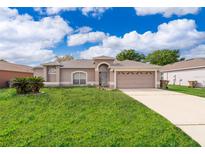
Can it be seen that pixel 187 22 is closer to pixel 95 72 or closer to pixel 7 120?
pixel 95 72

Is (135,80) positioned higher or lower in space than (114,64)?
lower

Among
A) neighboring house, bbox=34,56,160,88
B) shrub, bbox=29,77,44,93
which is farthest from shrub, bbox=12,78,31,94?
neighboring house, bbox=34,56,160,88

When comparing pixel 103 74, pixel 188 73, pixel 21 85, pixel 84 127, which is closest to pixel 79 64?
pixel 103 74

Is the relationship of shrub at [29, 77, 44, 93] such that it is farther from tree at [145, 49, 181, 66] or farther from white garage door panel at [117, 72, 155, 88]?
tree at [145, 49, 181, 66]

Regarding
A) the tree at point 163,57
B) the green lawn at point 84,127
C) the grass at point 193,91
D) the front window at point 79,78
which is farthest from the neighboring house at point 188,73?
the tree at point 163,57

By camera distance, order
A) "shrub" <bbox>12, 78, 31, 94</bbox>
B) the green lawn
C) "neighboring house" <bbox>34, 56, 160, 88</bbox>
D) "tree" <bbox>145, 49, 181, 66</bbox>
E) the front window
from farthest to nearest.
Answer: "tree" <bbox>145, 49, 181, 66</bbox> → the front window → "neighboring house" <bbox>34, 56, 160, 88</bbox> → "shrub" <bbox>12, 78, 31, 94</bbox> → the green lawn

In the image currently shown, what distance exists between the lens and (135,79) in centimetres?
2145

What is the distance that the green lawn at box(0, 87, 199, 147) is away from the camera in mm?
5027

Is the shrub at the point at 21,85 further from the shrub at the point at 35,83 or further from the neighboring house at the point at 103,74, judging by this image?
the neighboring house at the point at 103,74

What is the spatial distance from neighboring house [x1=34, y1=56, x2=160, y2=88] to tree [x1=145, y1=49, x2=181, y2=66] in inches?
1255

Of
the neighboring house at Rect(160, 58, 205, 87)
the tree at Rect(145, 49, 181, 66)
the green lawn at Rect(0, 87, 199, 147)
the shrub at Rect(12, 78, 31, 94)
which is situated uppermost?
the tree at Rect(145, 49, 181, 66)

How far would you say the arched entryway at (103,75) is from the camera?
76.9ft

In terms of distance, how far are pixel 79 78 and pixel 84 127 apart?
58.6 ft

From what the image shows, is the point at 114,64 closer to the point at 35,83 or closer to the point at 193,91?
the point at 193,91
